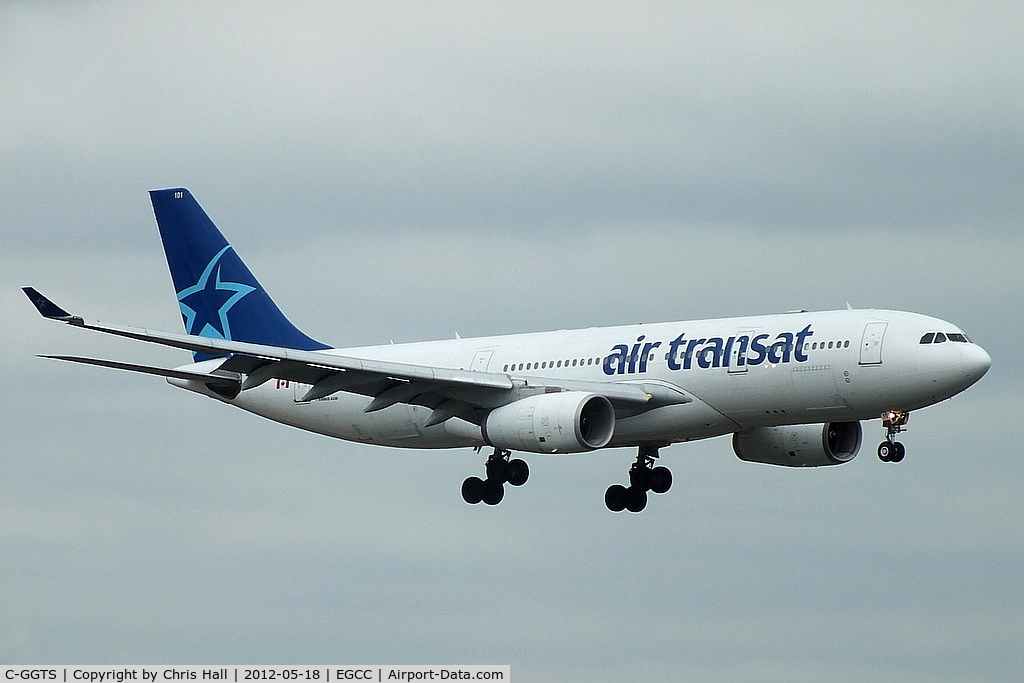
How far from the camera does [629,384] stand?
192ft

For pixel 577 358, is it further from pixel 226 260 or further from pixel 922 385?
pixel 226 260

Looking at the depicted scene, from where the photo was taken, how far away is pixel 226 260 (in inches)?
2805

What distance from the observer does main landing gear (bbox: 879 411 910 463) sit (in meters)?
55.3

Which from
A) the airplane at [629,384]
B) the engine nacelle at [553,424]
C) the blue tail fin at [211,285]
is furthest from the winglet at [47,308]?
the blue tail fin at [211,285]

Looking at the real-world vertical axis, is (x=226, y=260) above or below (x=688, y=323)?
above

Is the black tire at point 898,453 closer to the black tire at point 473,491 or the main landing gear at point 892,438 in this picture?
the main landing gear at point 892,438

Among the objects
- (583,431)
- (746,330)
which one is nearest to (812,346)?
(746,330)

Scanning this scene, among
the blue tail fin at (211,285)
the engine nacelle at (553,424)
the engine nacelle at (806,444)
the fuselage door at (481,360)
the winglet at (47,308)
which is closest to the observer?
the winglet at (47,308)

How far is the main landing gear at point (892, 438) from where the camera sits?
5534 centimetres

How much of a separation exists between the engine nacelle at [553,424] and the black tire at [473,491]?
5388 mm

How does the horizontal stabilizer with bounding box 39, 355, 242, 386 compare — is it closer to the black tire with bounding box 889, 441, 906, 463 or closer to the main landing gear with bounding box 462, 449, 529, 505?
the main landing gear with bounding box 462, 449, 529, 505

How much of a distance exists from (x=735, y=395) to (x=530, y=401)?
6.01 m

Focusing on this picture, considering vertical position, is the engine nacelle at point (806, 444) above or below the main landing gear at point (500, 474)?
above

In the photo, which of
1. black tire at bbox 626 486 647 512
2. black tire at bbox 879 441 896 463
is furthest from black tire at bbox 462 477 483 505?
black tire at bbox 879 441 896 463
